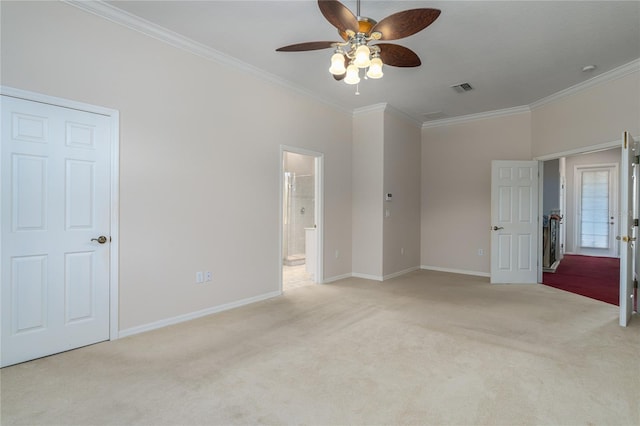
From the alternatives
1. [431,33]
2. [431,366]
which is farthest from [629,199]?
[431,366]

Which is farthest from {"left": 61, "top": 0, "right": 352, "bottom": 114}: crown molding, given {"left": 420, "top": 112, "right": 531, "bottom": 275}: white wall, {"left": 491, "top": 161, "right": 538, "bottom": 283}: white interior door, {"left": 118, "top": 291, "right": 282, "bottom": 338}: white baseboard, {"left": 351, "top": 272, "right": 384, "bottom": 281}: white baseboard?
{"left": 491, "top": 161, "right": 538, "bottom": 283}: white interior door

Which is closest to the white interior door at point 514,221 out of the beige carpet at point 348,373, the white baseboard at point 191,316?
the beige carpet at point 348,373

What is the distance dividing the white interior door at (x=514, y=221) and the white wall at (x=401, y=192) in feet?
4.79

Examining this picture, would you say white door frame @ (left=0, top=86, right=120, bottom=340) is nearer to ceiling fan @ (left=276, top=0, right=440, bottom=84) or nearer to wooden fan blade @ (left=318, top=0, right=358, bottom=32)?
ceiling fan @ (left=276, top=0, right=440, bottom=84)

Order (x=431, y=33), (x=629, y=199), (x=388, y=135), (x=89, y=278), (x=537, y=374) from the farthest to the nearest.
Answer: (x=388, y=135) < (x=629, y=199) < (x=431, y=33) < (x=89, y=278) < (x=537, y=374)

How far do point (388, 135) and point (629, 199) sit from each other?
3.34 m

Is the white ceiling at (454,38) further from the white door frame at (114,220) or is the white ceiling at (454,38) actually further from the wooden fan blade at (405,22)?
the white door frame at (114,220)

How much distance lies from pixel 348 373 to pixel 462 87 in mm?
4241

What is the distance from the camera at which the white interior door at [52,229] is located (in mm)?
2578

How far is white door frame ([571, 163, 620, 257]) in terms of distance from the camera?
8.40 m

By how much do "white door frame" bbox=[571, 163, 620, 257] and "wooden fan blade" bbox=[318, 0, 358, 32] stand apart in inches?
360

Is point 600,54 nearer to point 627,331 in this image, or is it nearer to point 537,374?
point 627,331

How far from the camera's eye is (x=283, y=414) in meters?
2.02

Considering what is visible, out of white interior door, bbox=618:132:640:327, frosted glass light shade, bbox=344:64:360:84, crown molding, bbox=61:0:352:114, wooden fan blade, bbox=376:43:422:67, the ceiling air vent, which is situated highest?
the ceiling air vent
